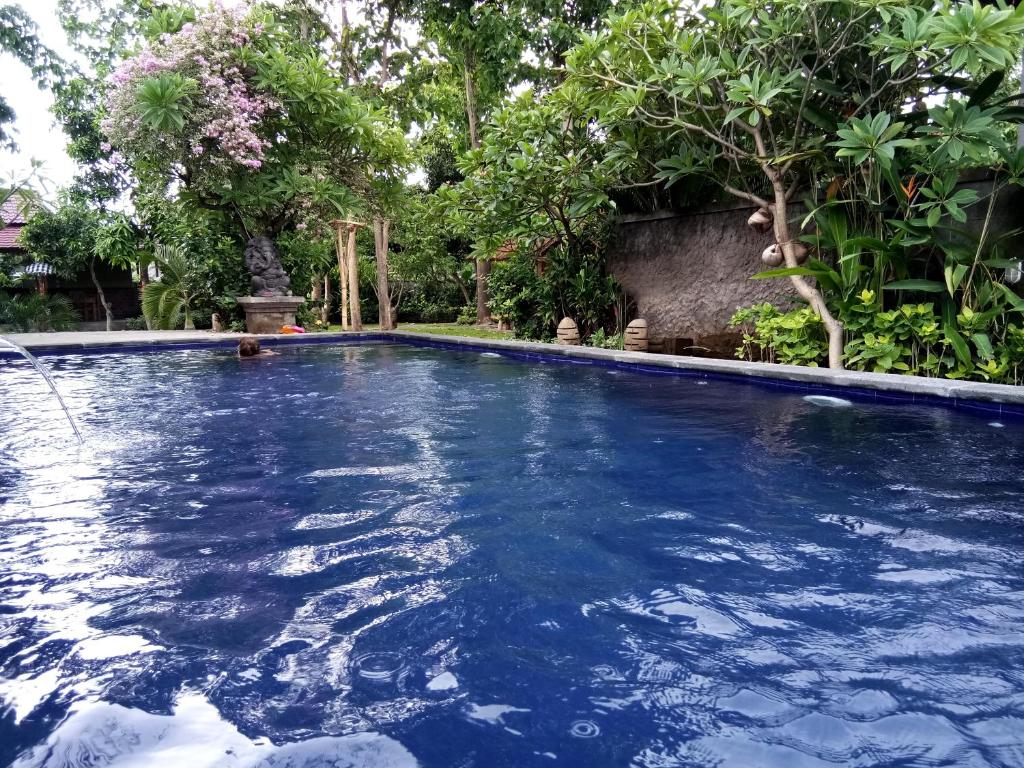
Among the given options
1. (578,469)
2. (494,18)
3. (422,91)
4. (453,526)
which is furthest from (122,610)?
(422,91)

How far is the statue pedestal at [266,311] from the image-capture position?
44.3 ft

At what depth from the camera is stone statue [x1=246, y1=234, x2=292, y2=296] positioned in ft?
44.8

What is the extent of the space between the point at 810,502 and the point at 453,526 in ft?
5.21

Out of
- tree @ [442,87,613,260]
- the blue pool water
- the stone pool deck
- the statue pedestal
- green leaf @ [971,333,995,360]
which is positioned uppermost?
tree @ [442,87,613,260]

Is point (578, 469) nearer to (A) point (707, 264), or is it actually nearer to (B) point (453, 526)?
(B) point (453, 526)

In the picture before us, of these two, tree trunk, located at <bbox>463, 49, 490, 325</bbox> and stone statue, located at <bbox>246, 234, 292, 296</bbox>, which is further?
stone statue, located at <bbox>246, 234, 292, 296</bbox>

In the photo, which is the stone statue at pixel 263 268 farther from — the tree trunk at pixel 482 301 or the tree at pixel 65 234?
the tree at pixel 65 234

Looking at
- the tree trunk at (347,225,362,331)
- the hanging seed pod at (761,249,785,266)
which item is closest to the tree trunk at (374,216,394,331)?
the tree trunk at (347,225,362,331)

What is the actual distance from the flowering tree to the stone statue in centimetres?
43

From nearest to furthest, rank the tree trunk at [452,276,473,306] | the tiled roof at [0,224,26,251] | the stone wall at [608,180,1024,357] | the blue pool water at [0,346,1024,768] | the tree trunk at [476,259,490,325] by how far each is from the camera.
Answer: the blue pool water at [0,346,1024,768], the stone wall at [608,180,1024,357], the tree trunk at [476,259,490,325], the tree trunk at [452,276,473,306], the tiled roof at [0,224,26,251]

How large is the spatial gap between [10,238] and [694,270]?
63.6ft

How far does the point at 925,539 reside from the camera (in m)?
2.73

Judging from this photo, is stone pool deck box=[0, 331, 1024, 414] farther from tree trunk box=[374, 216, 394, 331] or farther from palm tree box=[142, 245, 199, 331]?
palm tree box=[142, 245, 199, 331]

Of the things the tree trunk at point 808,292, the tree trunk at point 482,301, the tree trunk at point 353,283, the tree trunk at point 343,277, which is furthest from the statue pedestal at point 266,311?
the tree trunk at point 808,292
